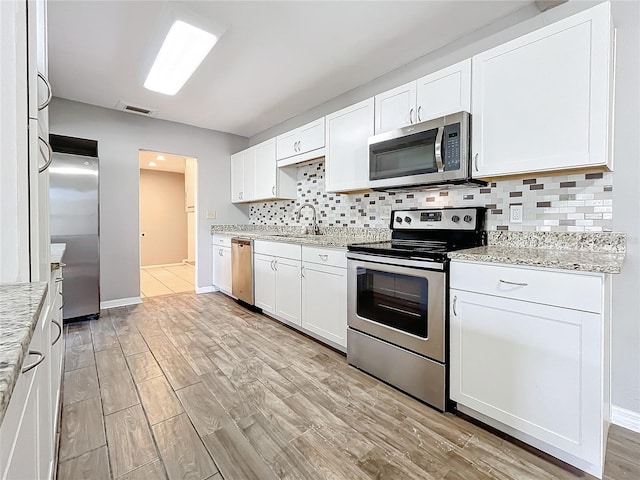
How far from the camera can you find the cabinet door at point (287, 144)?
334 cm

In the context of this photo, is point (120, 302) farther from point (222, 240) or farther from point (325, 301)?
point (325, 301)

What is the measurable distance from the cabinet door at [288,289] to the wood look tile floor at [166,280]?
2.21m

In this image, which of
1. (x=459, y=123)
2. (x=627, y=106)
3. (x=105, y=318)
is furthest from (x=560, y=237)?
(x=105, y=318)

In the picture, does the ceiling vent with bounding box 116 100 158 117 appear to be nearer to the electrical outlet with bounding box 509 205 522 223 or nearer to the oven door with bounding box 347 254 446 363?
the oven door with bounding box 347 254 446 363

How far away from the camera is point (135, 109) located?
3641 mm

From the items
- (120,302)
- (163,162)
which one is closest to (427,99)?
(120,302)

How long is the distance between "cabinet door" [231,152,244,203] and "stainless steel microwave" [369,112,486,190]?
2.53m

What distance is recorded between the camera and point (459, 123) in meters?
1.88

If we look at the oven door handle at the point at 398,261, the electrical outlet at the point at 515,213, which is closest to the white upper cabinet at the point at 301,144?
the oven door handle at the point at 398,261

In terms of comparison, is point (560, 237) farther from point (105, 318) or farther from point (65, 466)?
point (105, 318)

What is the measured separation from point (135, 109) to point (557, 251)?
429cm

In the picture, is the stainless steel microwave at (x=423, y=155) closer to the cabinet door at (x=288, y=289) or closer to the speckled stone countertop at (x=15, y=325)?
the cabinet door at (x=288, y=289)

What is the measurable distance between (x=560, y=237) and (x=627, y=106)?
2.44 ft

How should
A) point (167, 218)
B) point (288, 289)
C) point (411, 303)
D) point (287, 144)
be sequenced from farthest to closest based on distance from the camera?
point (167, 218), point (287, 144), point (288, 289), point (411, 303)
